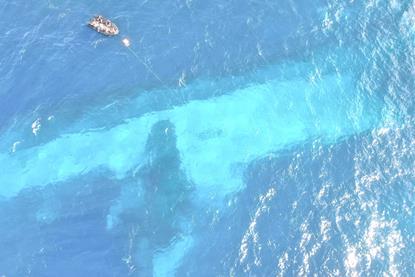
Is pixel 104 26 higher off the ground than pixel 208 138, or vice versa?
pixel 104 26

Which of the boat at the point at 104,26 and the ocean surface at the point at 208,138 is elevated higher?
the boat at the point at 104,26

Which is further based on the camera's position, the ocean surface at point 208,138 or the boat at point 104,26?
the boat at point 104,26

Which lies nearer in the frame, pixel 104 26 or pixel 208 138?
pixel 208 138

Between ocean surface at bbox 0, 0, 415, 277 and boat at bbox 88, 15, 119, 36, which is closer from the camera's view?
ocean surface at bbox 0, 0, 415, 277

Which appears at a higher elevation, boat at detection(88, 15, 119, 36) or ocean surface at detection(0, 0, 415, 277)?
boat at detection(88, 15, 119, 36)
